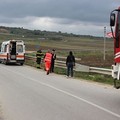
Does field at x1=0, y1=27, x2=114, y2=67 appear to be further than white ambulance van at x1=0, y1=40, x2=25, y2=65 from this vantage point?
Yes

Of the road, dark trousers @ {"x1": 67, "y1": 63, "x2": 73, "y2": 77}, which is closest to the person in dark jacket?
dark trousers @ {"x1": 67, "y1": 63, "x2": 73, "y2": 77}

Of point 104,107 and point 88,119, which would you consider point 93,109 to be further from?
point 88,119

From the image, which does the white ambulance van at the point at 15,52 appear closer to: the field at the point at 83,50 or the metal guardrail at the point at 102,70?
the field at the point at 83,50

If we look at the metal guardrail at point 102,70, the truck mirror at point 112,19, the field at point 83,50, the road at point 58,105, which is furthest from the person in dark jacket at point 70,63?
the truck mirror at point 112,19

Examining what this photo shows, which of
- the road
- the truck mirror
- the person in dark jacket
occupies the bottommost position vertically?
the road

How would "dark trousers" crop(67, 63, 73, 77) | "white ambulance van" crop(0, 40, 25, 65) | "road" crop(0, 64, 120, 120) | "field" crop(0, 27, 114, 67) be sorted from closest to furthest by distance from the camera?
"road" crop(0, 64, 120, 120)
"dark trousers" crop(67, 63, 73, 77)
"white ambulance van" crop(0, 40, 25, 65)
"field" crop(0, 27, 114, 67)

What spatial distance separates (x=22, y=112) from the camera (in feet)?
39.0

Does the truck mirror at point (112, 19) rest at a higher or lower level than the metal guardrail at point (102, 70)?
higher

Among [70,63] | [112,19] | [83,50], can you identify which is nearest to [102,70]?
[70,63]

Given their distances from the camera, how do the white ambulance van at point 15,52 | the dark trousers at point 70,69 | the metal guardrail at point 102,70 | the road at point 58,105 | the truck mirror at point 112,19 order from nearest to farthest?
the road at point 58,105
the truck mirror at point 112,19
the metal guardrail at point 102,70
the dark trousers at point 70,69
the white ambulance van at point 15,52

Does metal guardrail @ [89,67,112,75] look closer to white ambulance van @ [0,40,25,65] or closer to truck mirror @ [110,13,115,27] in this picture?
truck mirror @ [110,13,115,27]

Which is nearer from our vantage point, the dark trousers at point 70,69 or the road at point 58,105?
the road at point 58,105

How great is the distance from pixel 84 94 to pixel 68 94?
0.63m

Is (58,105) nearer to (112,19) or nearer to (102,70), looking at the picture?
(112,19)
